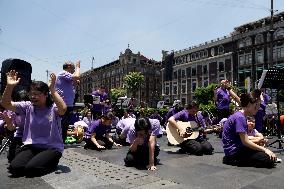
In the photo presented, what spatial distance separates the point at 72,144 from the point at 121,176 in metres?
5.61

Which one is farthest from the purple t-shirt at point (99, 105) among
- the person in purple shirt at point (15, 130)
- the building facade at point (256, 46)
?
the building facade at point (256, 46)

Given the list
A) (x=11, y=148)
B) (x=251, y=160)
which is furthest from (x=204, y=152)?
(x=11, y=148)

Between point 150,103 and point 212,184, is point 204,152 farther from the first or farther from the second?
point 150,103

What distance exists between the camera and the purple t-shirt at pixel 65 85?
297 inches

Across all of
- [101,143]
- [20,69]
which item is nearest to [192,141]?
[101,143]

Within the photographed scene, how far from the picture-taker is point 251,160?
19.5 feet

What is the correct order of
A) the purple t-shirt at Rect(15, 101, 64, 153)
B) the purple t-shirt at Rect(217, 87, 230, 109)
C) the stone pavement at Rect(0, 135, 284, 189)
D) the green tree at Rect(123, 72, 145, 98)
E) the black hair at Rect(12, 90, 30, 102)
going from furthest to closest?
the green tree at Rect(123, 72, 145, 98) → the purple t-shirt at Rect(217, 87, 230, 109) → the black hair at Rect(12, 90, 30, 102) → the purple t-shirt at Rect(15, 101, 64, 153) → the stone pavement at Rect(0, 135, 284, 189)

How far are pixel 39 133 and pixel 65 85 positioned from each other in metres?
2.44

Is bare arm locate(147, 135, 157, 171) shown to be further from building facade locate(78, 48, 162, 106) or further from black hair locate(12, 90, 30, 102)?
building facade locate(78, 48, 162, 106)

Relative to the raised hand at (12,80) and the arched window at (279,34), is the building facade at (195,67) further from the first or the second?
the raised hand at (12,80)

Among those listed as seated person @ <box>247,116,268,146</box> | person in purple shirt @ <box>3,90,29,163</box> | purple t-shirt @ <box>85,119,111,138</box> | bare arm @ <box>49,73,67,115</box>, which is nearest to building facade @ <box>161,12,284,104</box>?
purple t-shirt @ <box>85,119,111,138</box>

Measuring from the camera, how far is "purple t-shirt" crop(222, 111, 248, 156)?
5.77 metres

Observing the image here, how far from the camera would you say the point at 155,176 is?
532cm

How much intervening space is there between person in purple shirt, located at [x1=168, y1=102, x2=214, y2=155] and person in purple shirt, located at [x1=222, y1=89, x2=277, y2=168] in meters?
1.56
